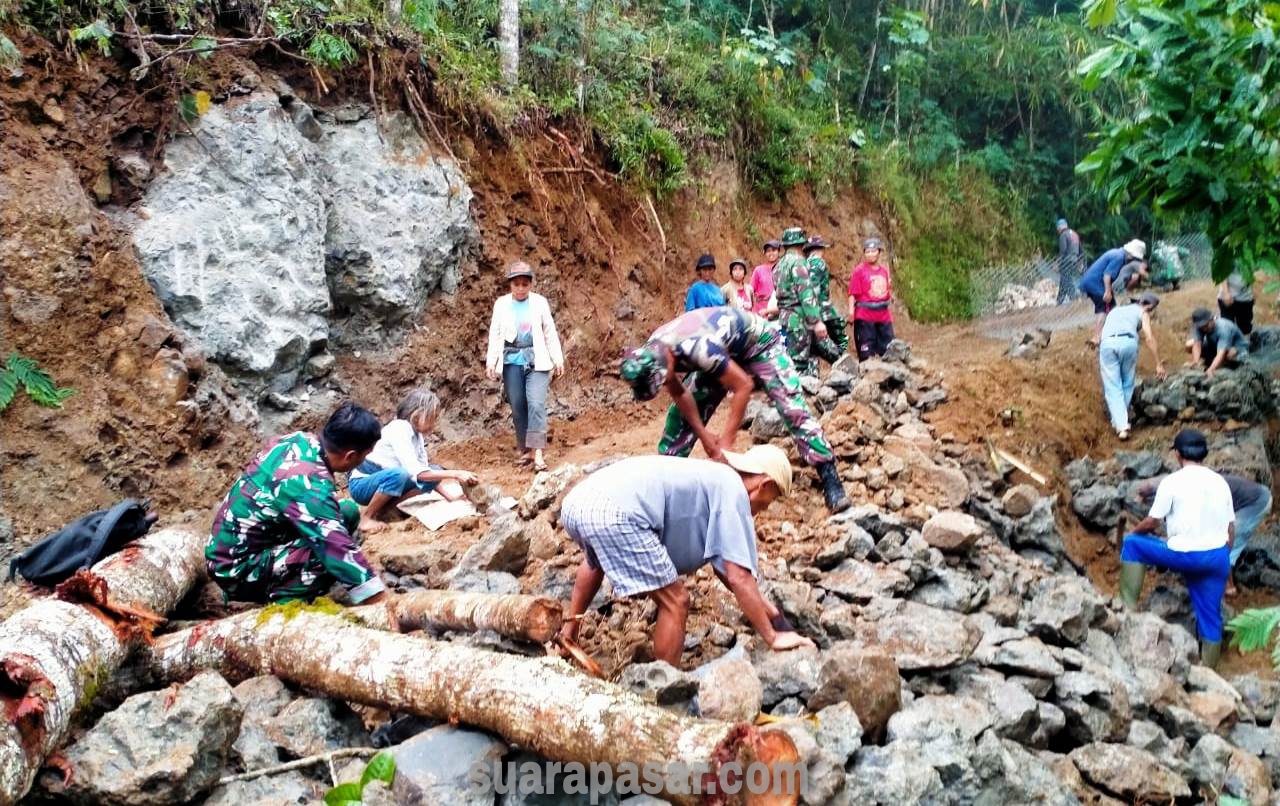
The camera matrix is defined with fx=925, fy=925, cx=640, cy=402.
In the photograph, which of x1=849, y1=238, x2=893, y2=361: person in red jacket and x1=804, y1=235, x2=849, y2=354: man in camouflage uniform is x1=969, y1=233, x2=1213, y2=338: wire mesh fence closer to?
x1=849, y1=238, x2=893, y2=361: person in red jacket

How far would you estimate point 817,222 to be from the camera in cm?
1420

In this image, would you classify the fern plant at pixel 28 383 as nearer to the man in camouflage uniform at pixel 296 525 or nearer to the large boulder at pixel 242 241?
the large boulder at pixel 242 241

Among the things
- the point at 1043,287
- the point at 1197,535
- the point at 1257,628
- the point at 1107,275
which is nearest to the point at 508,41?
the point at 1107,275

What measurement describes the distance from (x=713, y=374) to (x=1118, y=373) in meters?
5.60

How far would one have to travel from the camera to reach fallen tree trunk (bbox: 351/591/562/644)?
3.47m

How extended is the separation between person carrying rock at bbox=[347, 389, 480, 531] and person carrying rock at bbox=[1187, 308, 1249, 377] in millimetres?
8091

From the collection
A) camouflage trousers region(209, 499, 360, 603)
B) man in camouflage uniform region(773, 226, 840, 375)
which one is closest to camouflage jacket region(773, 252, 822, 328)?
man in camouflage uniform region(773, 226, 840, 375)

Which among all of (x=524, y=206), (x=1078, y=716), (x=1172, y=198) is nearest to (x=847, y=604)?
(x=1078, y=716)

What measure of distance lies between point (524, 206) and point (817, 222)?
19.3 ft

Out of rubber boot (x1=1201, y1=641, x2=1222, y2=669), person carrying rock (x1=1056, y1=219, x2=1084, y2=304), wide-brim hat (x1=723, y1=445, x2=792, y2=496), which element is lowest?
rubber boot (x1=1201, y1=641, x2=1222, y2=669)

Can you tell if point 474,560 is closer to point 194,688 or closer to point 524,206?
point 194,688

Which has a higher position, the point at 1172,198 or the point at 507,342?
the point at 1172,198

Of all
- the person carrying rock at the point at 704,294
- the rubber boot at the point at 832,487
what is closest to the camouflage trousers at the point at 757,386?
the rubber boot at the point at 832,487

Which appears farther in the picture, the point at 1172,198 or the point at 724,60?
the point at 724,60
